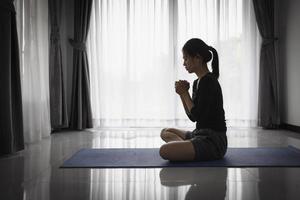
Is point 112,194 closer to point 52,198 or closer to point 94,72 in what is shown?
point 52,198

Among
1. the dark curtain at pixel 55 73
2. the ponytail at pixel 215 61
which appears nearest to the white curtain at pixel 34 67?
the dark curtain at pixel 55 73

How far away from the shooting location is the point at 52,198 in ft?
5.20

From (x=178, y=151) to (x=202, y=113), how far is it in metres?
0.32

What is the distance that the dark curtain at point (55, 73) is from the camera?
4.49 meters

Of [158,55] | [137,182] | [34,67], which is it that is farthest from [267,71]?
[137,182]

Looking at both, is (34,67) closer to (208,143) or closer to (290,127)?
(208,143)

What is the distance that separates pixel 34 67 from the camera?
3.76 m

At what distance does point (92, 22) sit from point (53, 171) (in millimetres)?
3394

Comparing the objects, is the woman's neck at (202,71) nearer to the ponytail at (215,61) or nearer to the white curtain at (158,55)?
the ponytail at (215,61)

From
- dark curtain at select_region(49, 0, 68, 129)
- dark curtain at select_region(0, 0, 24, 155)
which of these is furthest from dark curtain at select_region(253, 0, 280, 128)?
dark curtain at select_region(0, 0, 24, 155)

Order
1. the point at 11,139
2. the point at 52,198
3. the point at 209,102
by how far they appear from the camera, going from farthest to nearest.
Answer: the point at 11,139, the point at 209,102, the point at 52,198

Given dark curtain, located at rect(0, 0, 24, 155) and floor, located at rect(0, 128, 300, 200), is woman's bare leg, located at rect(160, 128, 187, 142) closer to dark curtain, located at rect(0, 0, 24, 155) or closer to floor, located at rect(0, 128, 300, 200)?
floor, located at rect(0, 128, 300, 200)

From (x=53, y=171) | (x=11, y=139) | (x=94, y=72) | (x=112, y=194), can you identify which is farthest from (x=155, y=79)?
(x=112, y=194)

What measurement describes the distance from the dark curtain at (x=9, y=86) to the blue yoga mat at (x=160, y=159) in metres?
0.56
